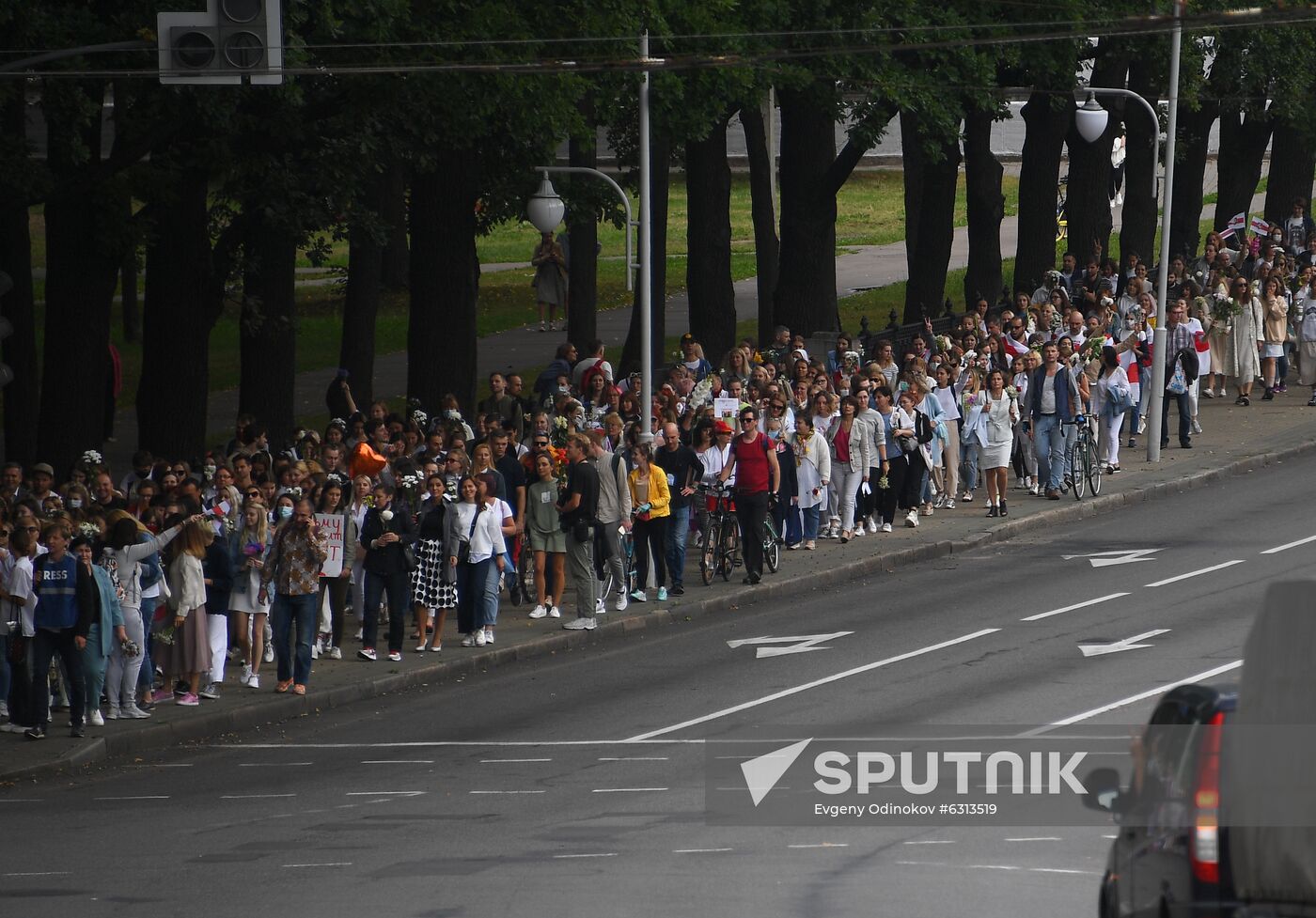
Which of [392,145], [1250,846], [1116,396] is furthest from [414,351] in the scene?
[1250,846]

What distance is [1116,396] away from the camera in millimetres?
27625

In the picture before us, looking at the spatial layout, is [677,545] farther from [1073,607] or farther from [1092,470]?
[1092,470]

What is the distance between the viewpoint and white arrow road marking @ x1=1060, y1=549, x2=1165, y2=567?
76.4 feet

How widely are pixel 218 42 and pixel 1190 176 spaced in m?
34.4

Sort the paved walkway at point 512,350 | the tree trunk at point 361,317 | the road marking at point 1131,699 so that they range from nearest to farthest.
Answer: the road marking at point 1131,699 < the tree trunk at point 361,317 < the paved walkway at point 512,350

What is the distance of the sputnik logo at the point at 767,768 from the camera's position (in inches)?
551

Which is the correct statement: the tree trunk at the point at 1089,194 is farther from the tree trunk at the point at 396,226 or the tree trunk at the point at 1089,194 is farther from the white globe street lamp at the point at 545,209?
the white globe street lamp at the point at 545,209

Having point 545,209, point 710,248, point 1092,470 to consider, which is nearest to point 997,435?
point 1092,470

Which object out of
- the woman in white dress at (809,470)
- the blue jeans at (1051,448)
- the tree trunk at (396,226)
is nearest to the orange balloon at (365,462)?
the woman in white dress at (809,470)

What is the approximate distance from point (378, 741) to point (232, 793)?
1959mm

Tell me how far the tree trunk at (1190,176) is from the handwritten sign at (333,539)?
29.4m

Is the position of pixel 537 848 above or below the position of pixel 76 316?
below

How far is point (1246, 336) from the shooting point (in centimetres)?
3266

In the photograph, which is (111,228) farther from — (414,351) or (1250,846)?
(1250,846)
